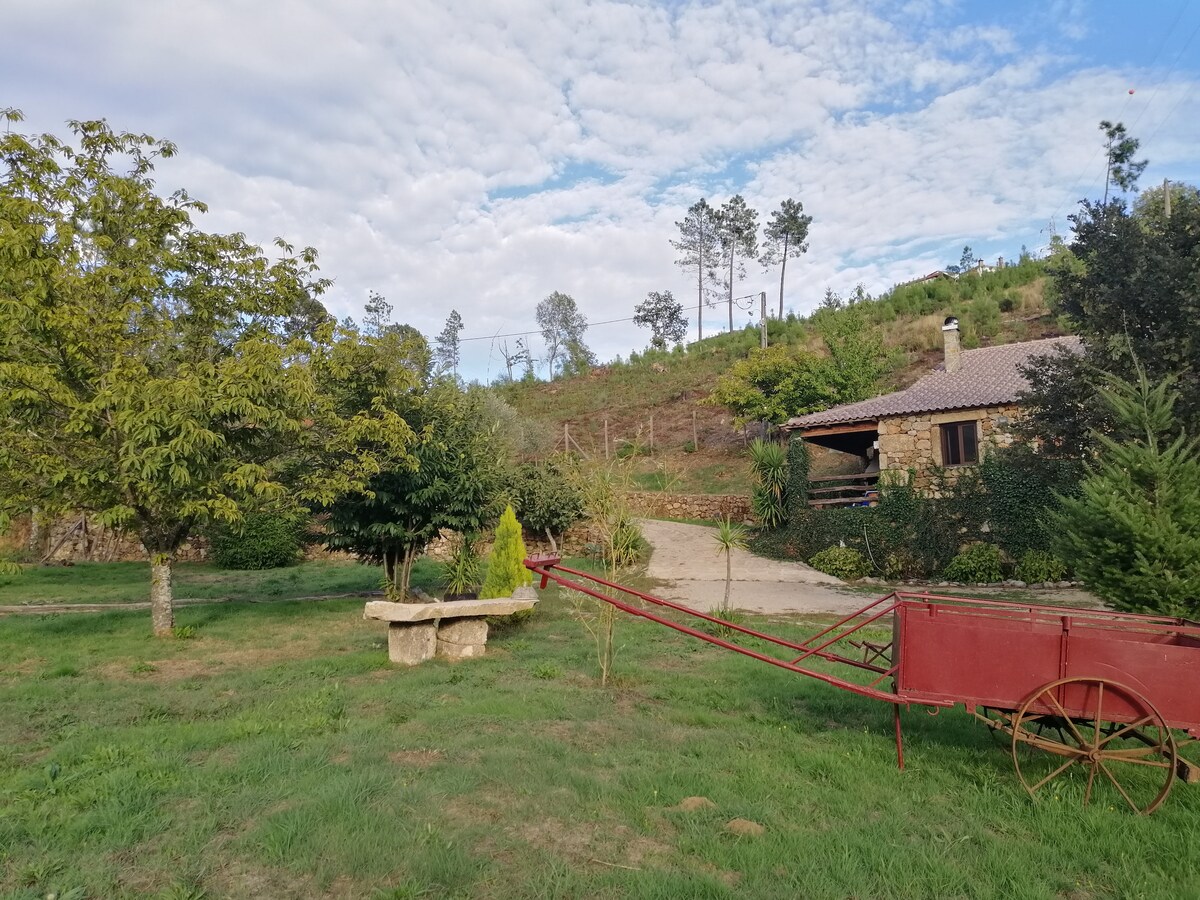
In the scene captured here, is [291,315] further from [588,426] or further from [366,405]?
[588,426]

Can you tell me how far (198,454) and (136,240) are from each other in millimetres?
3589

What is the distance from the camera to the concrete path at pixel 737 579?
49.0 ft

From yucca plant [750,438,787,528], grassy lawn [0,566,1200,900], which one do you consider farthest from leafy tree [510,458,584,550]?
grassy lawn [0,566,1200,900]

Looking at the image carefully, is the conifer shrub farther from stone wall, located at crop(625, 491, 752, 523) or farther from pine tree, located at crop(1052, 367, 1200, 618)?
stone wall, located at crop(625, 491, 752, 523)

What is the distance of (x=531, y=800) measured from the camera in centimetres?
430

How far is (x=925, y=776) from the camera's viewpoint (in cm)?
479

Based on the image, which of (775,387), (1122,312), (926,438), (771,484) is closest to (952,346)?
(926,438)

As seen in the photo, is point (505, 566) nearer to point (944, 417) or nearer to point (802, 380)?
point (944, 417)

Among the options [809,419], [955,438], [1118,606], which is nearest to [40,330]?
[1118,606]

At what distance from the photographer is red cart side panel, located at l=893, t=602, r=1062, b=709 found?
4.49 metres

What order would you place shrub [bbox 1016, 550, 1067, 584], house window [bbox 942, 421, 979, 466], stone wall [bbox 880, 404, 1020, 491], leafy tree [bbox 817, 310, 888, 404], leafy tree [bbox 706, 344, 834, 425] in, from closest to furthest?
shrub [bbox 1016, 550, 1067, 584], stone wall [bbox 880, 404, 1020, 491], house window [bbox 942, 421, 979, 466], leafy tree [bbox 817, 310, 888, 404], leafy tree [bbox 706, 344, 834, 425]

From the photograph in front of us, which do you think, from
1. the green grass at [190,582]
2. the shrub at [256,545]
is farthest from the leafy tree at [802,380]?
the shrub at [256,545]

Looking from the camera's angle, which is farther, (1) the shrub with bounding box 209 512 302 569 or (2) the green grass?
(1) the shrub with bounding box 209 512 302 569

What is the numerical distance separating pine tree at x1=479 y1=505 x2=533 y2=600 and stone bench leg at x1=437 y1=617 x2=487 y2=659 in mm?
2782
